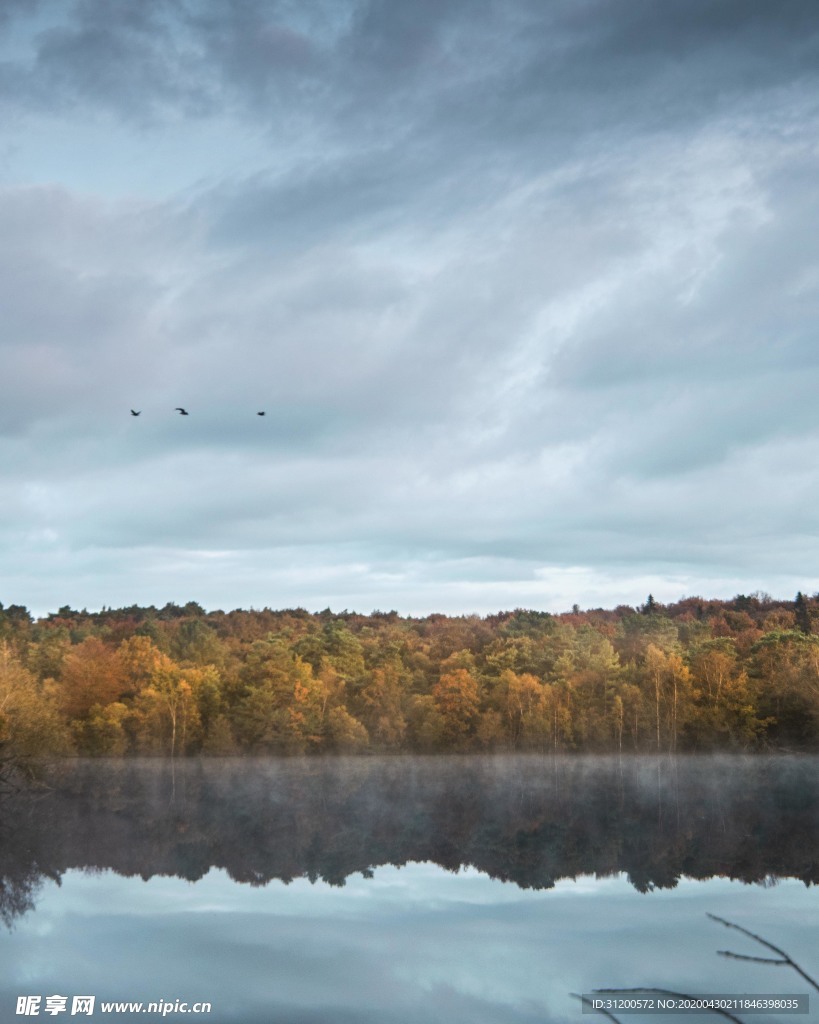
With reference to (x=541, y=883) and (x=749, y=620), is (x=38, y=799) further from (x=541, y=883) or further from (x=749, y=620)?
(x=749, y=620)

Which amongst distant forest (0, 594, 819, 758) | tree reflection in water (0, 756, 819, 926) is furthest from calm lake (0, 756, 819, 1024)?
distant forest (0, 594, 819, 758)

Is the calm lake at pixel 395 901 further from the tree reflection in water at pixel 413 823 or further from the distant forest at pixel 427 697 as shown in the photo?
the distant forest at pixel 427 697

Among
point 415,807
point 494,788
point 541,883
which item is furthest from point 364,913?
point 494,788

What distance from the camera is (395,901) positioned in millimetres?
33938

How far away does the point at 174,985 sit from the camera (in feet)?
76.2

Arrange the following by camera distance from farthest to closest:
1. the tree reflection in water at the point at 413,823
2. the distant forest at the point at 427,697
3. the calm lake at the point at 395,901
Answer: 1. the distant forest at the point at 427,697
2. the tree reflection in water at the point at 413,823
3. the calm lake at the point at 395,901

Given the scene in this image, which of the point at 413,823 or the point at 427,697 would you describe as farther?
the point at 427,697

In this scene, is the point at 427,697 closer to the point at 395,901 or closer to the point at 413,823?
the point at 413,823

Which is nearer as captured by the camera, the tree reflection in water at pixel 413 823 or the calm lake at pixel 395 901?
the calm lake at pixel 395 901

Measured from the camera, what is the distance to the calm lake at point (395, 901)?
22.5 m

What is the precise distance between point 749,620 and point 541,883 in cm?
14286

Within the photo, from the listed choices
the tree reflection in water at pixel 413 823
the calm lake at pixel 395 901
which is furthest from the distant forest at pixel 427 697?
the calm lake at pixel 395 901

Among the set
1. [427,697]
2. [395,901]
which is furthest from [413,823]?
[427,697]

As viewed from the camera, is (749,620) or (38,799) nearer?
(38,799)
